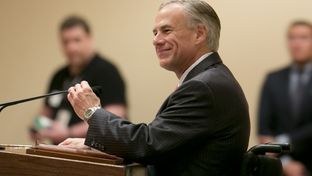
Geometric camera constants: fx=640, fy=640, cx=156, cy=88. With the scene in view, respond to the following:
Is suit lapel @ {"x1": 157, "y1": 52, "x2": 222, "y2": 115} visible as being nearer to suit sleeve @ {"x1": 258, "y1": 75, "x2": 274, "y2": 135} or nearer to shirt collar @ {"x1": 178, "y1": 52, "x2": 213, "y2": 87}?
shirt collar @ {"x1": 178, "y1": 52, "x2": 213, "y2": 87}

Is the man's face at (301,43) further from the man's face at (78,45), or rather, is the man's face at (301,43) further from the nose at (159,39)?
the nose at (159,39)

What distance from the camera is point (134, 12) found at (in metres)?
5.17

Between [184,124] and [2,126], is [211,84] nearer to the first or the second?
[184,124]

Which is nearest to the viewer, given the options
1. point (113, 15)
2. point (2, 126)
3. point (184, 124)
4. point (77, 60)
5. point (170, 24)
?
point (184, 124)

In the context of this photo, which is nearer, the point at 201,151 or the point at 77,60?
the point at 201,151

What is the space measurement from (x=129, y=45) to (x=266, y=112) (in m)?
1.34

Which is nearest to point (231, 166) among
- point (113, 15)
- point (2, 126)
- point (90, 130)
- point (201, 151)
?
point (201, 151)

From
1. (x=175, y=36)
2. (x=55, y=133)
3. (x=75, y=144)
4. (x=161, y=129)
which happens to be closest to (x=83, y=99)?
(x=75, y=144)

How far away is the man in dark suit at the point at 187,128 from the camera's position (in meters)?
2.09

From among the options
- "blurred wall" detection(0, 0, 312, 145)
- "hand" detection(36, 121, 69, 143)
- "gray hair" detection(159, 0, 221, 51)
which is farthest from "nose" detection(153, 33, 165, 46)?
"hand" detection(36, 121, 69, 143)

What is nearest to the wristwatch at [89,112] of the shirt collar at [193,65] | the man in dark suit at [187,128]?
the man in dark suit at [187,128]

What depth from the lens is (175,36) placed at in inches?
94.8

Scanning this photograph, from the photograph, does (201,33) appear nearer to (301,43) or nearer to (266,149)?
(266,149)

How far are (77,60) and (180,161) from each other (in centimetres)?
291
